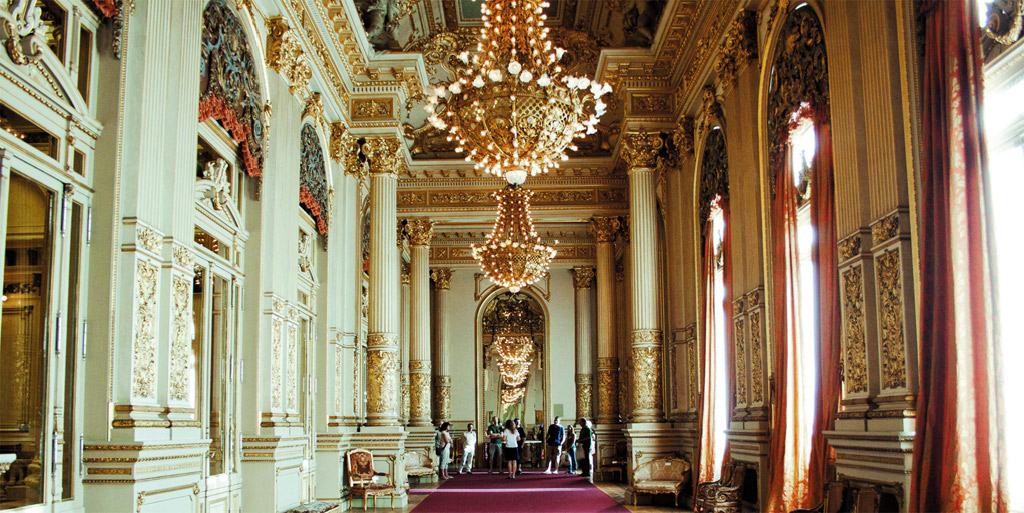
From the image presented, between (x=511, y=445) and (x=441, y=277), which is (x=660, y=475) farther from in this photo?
(x=441, y=277)

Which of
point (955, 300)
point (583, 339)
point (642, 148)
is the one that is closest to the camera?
point (955, 300)

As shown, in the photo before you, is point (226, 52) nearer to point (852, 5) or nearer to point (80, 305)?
point (80, 305)

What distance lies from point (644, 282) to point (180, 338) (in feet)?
29.8

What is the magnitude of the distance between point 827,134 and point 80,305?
21.2 feet

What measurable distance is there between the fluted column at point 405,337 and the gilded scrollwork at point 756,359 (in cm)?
1117

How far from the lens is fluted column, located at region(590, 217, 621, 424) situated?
64.3 feet

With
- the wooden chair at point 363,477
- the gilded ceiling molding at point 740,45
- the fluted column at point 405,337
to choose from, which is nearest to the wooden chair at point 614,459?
the fluted column at point 405,337

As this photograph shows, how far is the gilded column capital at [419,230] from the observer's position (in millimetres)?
20062

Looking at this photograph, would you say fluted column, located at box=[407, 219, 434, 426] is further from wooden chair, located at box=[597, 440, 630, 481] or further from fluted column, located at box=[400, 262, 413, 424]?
wooden chair, located at box=[597, 440, 630, 481]

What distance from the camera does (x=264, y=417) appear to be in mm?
9797

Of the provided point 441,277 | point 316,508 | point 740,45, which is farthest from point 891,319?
point 441,277

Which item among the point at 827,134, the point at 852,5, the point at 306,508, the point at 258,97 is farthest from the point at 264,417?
the point at 852,5

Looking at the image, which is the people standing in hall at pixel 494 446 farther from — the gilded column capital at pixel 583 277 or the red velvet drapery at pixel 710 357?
the red velvet drapery at pixel 710 357

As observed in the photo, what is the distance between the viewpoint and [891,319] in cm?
651
